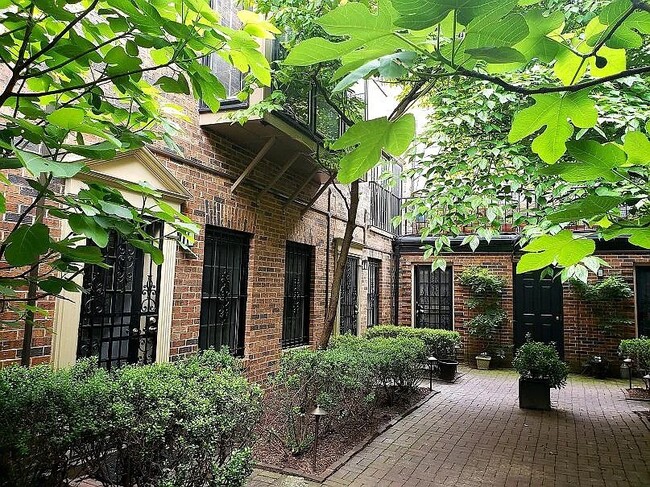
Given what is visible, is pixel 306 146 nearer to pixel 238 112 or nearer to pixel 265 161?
pixel 265 161

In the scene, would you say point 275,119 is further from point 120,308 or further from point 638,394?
point 638,394

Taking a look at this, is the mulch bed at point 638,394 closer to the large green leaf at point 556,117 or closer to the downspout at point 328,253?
the downspout at point 328,253

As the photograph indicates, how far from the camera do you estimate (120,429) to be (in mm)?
2570

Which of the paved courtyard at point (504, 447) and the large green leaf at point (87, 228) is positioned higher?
the large green leaf at point (87, 228)

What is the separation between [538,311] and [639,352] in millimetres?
2777

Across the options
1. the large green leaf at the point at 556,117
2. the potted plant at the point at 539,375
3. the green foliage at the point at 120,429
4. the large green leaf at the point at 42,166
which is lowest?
the potted plant at the point at 539,375

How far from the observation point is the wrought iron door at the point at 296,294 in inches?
288

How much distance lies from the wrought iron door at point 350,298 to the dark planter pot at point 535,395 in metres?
3.60

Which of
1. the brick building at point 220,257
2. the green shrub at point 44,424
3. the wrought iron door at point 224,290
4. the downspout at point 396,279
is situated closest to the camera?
the green shrub at point 44,424

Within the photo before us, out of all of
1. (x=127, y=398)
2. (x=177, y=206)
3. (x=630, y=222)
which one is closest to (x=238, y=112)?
(x=177, y=206)

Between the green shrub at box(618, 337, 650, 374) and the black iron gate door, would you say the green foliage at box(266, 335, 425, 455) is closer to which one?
the green shrub at box(618, 337, 650, 374)

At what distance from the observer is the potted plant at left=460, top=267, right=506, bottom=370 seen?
11.0m

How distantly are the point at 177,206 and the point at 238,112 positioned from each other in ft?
4.17

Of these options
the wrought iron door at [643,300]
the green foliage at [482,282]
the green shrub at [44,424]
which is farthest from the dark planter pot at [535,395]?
the green shrub at [44,424]
